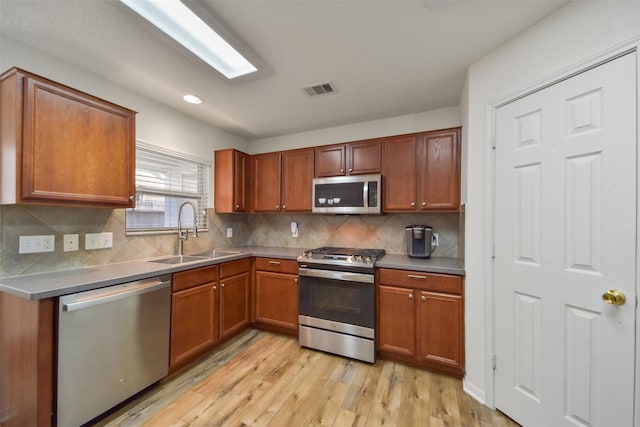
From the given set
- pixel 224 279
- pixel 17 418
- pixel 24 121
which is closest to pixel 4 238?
pixel 24 121

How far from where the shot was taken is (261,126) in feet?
10.4

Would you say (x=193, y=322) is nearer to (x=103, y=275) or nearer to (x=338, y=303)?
(x=103, y=275)

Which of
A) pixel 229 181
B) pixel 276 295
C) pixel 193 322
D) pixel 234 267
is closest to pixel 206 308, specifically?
pixel 193 322

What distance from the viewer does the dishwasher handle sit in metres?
1.43

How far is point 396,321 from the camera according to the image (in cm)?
222

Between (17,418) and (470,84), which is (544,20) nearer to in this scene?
(470,84)

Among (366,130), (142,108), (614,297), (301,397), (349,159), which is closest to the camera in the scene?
(614,297)

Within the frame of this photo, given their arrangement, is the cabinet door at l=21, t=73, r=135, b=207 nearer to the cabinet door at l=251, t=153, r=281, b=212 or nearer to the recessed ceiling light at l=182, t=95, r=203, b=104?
the recessed ceiling light at l=182, t=95, r=203, b=104

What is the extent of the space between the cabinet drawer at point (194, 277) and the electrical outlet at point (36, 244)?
0.82 meters

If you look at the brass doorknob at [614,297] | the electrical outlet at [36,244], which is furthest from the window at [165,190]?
the brass doorknob at [614,297]

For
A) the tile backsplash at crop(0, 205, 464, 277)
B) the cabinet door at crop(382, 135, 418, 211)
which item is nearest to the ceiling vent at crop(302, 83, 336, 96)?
the cabinet door at crop(382, 135, 418, 211)

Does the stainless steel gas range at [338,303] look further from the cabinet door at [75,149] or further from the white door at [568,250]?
the cabinet door at [75,149]

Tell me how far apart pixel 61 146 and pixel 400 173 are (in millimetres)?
2699

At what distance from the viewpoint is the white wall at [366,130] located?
2.67 m
